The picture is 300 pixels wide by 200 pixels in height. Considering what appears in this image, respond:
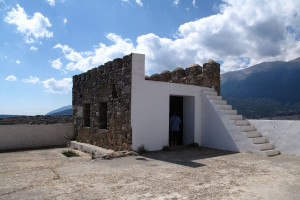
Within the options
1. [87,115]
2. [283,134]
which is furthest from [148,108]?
[87,115]

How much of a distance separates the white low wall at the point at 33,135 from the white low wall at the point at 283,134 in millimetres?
8893

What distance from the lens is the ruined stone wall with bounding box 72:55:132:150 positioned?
24.8 ft

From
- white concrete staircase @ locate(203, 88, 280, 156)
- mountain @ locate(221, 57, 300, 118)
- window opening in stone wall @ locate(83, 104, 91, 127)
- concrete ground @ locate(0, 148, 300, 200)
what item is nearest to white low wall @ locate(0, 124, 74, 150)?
window opening in stone wall @ locate(83, 104, 91, 127)

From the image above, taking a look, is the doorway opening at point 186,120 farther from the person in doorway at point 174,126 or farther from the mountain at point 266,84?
the mountain at point 266,84

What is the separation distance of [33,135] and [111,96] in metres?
4.87

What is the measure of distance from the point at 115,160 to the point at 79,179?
191 cm

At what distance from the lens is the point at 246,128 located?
7715mm

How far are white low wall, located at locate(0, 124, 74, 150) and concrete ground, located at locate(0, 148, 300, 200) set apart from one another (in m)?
5.29

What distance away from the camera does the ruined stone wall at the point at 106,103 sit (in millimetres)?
7559

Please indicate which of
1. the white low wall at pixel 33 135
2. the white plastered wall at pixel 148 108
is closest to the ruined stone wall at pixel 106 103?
the white plastered wall at pixel 148 108

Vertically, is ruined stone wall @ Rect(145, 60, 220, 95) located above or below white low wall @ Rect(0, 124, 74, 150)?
above

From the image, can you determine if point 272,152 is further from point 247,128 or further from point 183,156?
point 183,156

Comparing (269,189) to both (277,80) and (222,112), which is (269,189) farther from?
(277,80)

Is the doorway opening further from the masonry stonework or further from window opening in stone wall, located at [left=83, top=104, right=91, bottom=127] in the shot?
window opening in stone wall, located at [left=83, top=104, right=91, bottom=127]
